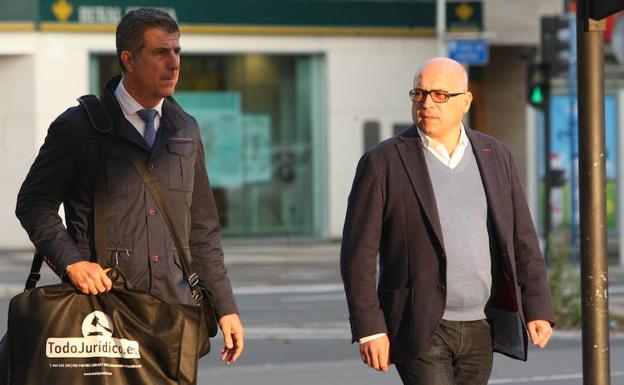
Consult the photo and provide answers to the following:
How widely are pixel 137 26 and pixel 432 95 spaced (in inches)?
42.8

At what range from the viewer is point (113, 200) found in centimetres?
464

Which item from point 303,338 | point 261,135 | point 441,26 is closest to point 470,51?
point 441,26

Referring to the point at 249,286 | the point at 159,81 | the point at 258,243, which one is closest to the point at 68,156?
the point at 159,81

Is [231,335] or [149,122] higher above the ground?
[149,122]

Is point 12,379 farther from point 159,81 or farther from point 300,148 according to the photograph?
point 300,148

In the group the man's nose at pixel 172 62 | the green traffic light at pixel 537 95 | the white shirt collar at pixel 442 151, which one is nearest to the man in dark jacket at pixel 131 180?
the man's nose at pixel 172 62

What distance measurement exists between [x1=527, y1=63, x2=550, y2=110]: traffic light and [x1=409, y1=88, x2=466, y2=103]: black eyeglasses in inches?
646

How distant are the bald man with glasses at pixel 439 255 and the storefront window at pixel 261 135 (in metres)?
20.4

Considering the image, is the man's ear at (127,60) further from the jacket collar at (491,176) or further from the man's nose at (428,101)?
the jacket collar at (491,176)

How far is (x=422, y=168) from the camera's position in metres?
5.16

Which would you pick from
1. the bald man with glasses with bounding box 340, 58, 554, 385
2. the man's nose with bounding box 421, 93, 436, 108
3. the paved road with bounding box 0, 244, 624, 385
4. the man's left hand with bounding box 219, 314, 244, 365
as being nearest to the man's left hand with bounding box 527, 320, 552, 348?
the bald man with glasses with bounding box 340, 58, 554, 385

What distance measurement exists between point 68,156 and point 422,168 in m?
1.27

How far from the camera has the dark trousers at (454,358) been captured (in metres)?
5.06

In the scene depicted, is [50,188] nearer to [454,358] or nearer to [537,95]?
[454,358]
